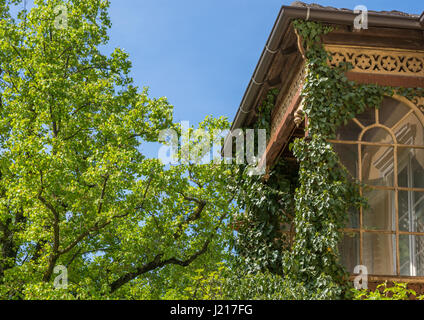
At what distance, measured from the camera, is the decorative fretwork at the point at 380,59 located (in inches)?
345

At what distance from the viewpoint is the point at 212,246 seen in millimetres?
17875

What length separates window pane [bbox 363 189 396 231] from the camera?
1009cm

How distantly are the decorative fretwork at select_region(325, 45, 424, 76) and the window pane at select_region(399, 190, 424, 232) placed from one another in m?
1.92

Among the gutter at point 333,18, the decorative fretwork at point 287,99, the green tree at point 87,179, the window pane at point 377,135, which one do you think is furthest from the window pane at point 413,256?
the green tree at point 87,179

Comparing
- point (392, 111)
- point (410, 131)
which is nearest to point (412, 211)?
point (410, 131)

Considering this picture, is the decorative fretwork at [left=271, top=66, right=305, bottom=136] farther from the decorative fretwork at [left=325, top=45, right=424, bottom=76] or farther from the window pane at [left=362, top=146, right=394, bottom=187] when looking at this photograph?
the window pane at [left=362, top=146, right=394, bottom=187]

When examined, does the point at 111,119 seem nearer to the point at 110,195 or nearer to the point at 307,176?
the point at 110,195

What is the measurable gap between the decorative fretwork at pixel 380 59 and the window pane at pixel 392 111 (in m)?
0.56

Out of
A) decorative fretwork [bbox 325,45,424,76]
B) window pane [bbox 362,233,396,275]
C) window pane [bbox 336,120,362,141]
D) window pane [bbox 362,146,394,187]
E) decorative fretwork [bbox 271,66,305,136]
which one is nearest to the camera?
decorative fretwork [bbox 325,45,424,76]

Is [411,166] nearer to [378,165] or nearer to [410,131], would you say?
[410,131]

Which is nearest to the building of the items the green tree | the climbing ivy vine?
the climbing ivy vine

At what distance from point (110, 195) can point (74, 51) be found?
197 inches
